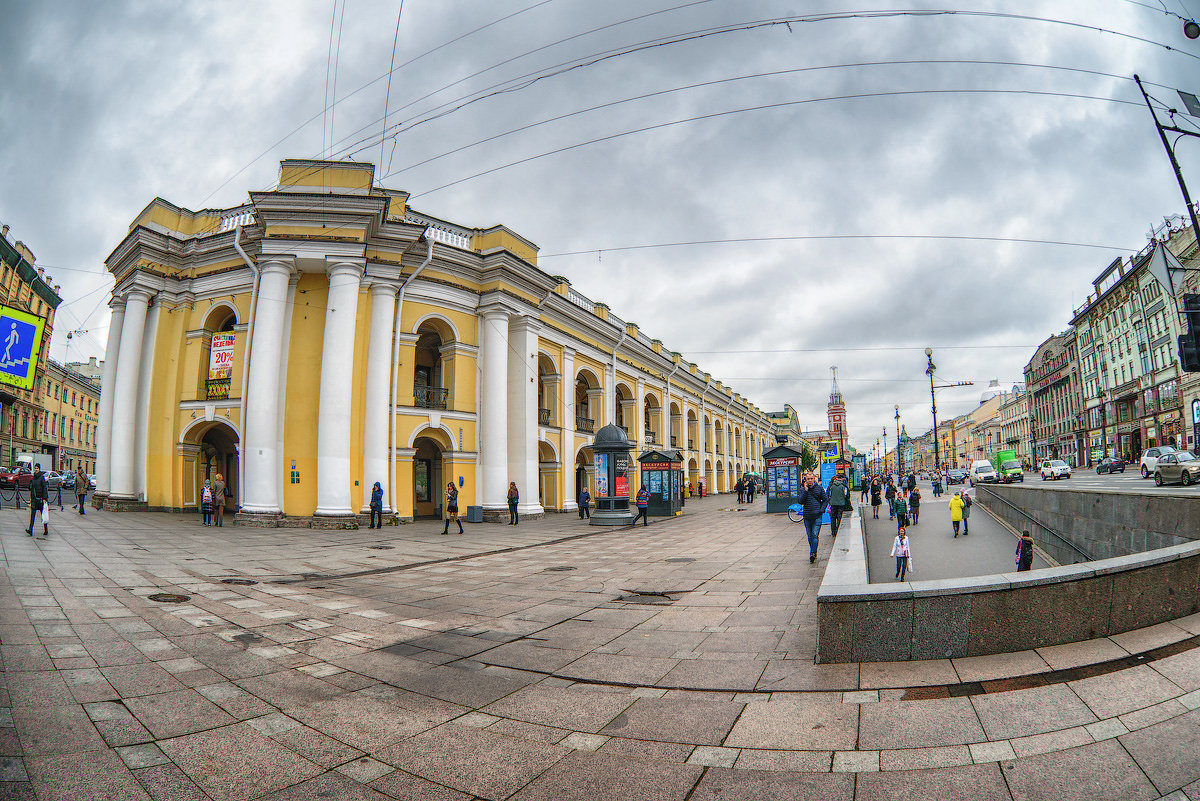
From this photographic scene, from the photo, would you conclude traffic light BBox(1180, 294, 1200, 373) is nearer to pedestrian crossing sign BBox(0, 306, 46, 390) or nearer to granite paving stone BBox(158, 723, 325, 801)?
granite paving stone BBox(158, 723, 325, 801)

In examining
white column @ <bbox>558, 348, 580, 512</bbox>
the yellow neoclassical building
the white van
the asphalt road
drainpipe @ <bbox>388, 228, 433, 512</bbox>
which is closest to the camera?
the asphalt road

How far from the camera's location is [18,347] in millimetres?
7402

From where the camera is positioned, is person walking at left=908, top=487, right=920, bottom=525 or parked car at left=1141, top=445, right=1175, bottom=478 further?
person walking at left=908, top=487, right=920, bottom=525

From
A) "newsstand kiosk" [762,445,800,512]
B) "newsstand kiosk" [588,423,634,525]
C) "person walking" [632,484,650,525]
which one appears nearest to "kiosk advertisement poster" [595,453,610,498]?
"newsstand kiosk" [588,423,634,525]

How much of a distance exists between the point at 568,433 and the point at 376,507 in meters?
11.2

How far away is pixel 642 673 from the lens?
4680 mm

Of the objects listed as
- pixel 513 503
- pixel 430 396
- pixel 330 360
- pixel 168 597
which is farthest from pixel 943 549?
pixel 330 360

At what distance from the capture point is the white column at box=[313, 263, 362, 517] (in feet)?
59.9

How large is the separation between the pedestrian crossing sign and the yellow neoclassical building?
36.8 ft

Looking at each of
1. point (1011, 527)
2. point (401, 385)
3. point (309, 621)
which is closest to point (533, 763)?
point (309, 621)

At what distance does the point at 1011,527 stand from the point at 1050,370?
6905 cm

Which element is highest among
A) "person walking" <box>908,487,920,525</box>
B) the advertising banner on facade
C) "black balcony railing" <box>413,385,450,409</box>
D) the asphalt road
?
the advertising banner on facade

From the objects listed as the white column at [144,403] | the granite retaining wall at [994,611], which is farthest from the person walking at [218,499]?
the granite retaining wall at [994,611]

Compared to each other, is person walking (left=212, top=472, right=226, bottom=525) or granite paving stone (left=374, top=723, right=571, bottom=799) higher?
person walking (left=212, top=472, right=226, bottom=525)
